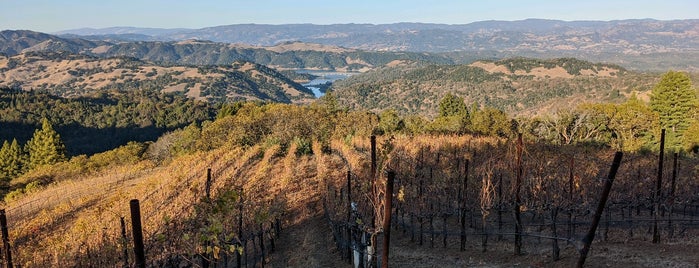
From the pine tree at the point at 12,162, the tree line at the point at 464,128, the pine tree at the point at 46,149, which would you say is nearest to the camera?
the tree line at the point at 464,128

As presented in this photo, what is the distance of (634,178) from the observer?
20.6 m

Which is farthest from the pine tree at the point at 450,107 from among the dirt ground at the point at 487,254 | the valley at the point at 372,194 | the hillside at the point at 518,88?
the hillside at the point at 518,88

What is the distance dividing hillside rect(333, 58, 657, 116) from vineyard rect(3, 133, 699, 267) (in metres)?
109

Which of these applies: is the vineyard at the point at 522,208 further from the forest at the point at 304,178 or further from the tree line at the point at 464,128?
the tree line at the point at 464,128

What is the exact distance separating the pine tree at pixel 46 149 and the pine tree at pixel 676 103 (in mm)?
71316

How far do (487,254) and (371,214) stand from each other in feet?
13.5

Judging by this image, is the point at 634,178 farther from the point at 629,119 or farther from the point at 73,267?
the point at 629,119

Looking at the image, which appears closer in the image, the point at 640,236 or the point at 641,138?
the point at 640,236

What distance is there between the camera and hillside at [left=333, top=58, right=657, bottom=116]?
131275 millimetres

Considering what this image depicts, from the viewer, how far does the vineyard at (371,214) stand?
483 inches

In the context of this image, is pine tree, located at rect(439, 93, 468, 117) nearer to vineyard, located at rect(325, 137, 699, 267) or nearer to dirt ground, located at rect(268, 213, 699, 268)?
vineyard, located at rect(325, 137, 699, 267)

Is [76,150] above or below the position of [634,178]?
below

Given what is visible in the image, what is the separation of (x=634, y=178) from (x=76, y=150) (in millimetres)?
89069

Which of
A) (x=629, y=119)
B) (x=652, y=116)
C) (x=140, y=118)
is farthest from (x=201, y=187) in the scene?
(x=140, y=118)
